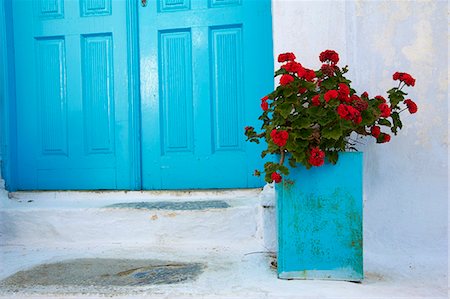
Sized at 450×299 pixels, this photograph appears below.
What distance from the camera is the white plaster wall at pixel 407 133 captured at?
228cm

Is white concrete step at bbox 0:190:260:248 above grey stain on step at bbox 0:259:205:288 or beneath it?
above

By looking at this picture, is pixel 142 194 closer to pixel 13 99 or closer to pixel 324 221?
pixel 13 99

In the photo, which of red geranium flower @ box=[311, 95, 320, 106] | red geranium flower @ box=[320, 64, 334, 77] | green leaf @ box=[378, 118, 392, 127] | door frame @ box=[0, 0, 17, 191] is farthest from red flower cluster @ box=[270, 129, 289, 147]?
door frame @ box=[0, 0, 17, 191]

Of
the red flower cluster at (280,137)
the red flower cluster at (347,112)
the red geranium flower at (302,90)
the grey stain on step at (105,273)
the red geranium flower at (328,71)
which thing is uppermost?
the red geranium flower at (328,71)

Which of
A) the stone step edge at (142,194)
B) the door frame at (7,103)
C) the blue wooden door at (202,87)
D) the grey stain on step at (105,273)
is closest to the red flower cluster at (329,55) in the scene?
the blue wooden door at (202,87)

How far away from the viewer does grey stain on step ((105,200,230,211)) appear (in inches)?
98.0

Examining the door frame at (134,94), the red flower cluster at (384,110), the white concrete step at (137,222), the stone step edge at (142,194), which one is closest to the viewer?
the red flower cluster at (384,110)

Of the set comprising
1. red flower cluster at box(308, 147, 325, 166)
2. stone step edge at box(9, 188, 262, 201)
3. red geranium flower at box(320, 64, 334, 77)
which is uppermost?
red geranium flower at box(320, 64, 334, 77)

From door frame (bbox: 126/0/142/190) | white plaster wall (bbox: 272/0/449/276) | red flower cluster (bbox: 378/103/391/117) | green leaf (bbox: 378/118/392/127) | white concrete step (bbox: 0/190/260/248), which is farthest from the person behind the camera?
door frame (bbox: 126/0/142/190)

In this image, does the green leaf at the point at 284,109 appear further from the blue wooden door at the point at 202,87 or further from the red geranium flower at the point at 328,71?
the blue wooden door at the point at 202,87

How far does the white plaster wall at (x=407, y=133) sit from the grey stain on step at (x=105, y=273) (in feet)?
3.50

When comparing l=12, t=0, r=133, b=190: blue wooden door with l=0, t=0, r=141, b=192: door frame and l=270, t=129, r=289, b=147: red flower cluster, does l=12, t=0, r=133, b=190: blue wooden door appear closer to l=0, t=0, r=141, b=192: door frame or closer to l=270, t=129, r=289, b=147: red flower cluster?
l=0, t=0, r=141, b=192: door frame

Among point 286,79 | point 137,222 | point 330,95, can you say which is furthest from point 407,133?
point 137,222

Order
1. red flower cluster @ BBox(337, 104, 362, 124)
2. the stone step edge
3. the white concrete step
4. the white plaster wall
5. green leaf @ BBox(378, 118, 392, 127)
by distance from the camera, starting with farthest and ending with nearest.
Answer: the stone step edge
the white concrete step
the white plaster wall
green leaf @ BBox(378, 118, 392, 127)
red flower cluster @ BBox(337, 104, 362, 124)
